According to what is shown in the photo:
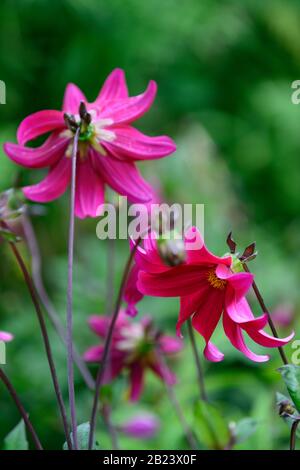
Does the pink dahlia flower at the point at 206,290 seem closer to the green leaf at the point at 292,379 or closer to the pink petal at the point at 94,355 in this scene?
the green leaf at the point at 292,379

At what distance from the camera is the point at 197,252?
0.44 meters

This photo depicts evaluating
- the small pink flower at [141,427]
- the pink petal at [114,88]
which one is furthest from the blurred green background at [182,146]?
the pink petal at [114,88]

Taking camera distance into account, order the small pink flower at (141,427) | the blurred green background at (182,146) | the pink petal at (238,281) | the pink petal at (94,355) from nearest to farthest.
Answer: the pink petal at (238,281), the pink petal at (94,355), the small pink flower at (141,427), the blurred green background at (182,146)

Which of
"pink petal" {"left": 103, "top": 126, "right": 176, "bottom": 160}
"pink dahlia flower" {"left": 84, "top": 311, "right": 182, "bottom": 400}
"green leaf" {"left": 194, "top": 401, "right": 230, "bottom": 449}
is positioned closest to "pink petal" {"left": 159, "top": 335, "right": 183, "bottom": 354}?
"pink dahlia flower" {"left": 84, "top": 311, "right": 182, "bottom": 400}

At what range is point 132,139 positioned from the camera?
0.55 metres

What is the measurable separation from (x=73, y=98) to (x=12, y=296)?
105 centimetres

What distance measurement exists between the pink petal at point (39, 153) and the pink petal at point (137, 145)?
37 millimetres

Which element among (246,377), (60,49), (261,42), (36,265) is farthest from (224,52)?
(36,265)

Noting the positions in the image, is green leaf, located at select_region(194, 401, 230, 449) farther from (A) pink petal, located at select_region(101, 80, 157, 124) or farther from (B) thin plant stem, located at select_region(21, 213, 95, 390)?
(A) pink petal, located at select_region(101, 80, 157, 124)

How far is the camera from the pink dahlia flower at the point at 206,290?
431 millimetres

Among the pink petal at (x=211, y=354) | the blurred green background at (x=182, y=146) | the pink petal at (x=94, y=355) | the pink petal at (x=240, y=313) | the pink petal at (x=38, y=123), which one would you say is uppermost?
the blurred green background at (x=182, y=146)

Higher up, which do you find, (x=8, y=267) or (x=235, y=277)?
(x=8, y=267)

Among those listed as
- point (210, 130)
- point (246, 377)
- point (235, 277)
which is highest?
point (210, 130)
